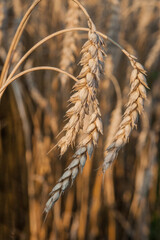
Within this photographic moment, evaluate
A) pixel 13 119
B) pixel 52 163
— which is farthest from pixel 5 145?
pixel 52 163

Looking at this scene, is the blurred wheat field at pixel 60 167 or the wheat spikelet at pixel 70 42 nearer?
the wheat spikelet at pixel 70 42

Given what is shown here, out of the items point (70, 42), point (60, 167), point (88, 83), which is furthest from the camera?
point (60, 167)

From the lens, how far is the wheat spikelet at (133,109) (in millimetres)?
485

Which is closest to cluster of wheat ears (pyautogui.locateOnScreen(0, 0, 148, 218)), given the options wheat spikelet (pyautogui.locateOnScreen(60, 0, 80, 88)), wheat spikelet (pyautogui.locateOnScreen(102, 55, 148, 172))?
wheat spikelet (pyautogui.locateOnScreen(102, 55, 148, 172))

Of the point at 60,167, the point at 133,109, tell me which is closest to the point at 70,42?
the point at 133,109

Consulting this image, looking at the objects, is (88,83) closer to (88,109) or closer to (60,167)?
(88,109)

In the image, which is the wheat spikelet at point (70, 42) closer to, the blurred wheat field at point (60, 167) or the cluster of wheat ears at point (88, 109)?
the blurred wheat field at point (60, 167)

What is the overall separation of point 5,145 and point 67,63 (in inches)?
26.2

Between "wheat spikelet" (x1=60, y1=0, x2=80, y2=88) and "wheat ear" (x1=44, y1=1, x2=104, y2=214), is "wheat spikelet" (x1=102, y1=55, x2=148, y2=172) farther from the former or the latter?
"wheat spikelet" (x1=60, y1=0, x2=80, y2=88)

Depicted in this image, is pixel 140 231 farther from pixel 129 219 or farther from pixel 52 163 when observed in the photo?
pixel 52 163

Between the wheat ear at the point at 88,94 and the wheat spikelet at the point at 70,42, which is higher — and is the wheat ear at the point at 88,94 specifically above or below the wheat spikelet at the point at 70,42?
below

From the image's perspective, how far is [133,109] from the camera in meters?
0.49

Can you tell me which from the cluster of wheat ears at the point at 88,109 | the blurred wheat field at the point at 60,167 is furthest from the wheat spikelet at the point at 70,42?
the cluster of wheat ears at the point at 88,109

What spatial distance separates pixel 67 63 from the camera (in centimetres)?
88
